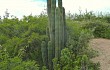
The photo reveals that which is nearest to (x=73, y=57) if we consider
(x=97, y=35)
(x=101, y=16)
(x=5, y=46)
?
(x=5, y=46)

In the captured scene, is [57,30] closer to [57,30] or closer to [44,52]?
[57,30]

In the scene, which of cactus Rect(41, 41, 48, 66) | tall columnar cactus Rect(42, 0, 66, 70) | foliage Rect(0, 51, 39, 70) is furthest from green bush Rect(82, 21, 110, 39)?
foliage Rect(0, 51, 39, 70)

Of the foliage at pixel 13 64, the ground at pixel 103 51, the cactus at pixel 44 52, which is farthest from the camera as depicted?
the ground at pixel 103 51

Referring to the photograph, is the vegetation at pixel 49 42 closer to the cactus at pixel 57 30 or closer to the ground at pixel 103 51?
the cactus at pixel 57 30

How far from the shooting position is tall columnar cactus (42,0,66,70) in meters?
10.9

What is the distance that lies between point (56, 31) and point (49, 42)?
0.42 m

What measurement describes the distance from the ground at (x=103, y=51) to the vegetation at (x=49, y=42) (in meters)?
1.70

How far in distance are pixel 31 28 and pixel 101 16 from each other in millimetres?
9227

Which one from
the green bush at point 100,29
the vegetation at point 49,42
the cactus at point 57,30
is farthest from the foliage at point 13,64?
the green bush at point 100,29

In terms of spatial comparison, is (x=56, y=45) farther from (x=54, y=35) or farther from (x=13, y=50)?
(x=13, y=50)

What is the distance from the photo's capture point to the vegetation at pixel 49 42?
420 inches

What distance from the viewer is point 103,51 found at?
48.3ft

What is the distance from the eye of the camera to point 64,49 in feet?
33.9

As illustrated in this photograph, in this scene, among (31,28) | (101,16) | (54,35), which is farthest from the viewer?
(101,16)
